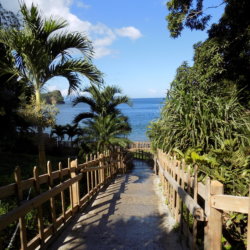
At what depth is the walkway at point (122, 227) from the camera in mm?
3047

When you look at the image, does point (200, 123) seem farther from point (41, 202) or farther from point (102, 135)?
point (102, 135)

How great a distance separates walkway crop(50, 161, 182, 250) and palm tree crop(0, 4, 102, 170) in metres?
1.87

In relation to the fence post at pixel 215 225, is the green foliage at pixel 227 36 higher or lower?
higher

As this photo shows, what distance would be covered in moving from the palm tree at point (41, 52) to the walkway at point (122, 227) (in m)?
1.87

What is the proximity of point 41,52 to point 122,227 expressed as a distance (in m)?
3.42

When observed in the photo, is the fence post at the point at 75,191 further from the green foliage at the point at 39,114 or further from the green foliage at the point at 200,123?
the green foliage at the point at 200,123

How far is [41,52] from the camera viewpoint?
4.75 m

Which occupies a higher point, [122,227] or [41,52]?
[41,52]

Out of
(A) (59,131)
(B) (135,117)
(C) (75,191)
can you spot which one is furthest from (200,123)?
(B) (135,117)

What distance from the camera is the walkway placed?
10.00 ft

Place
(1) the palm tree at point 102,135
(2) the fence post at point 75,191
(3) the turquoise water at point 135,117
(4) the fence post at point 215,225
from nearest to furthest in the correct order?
(4) the fence post at point 215,225 → (2) the fence post at point 75,191 → (3) the turquoise water at point 135,117 → (1) the palm tree at point 102,135

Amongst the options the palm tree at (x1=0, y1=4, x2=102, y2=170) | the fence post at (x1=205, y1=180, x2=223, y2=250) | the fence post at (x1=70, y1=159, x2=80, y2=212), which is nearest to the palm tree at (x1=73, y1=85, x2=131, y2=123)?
the palm tree at (x1=0, y1=4, x2=102, y2=170)

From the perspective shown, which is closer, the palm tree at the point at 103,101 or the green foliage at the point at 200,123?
the green foliage at the point at 200,123

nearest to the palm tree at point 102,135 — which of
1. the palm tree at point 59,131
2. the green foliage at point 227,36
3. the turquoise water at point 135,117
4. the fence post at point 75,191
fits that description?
the turquoise water at point 135,117
